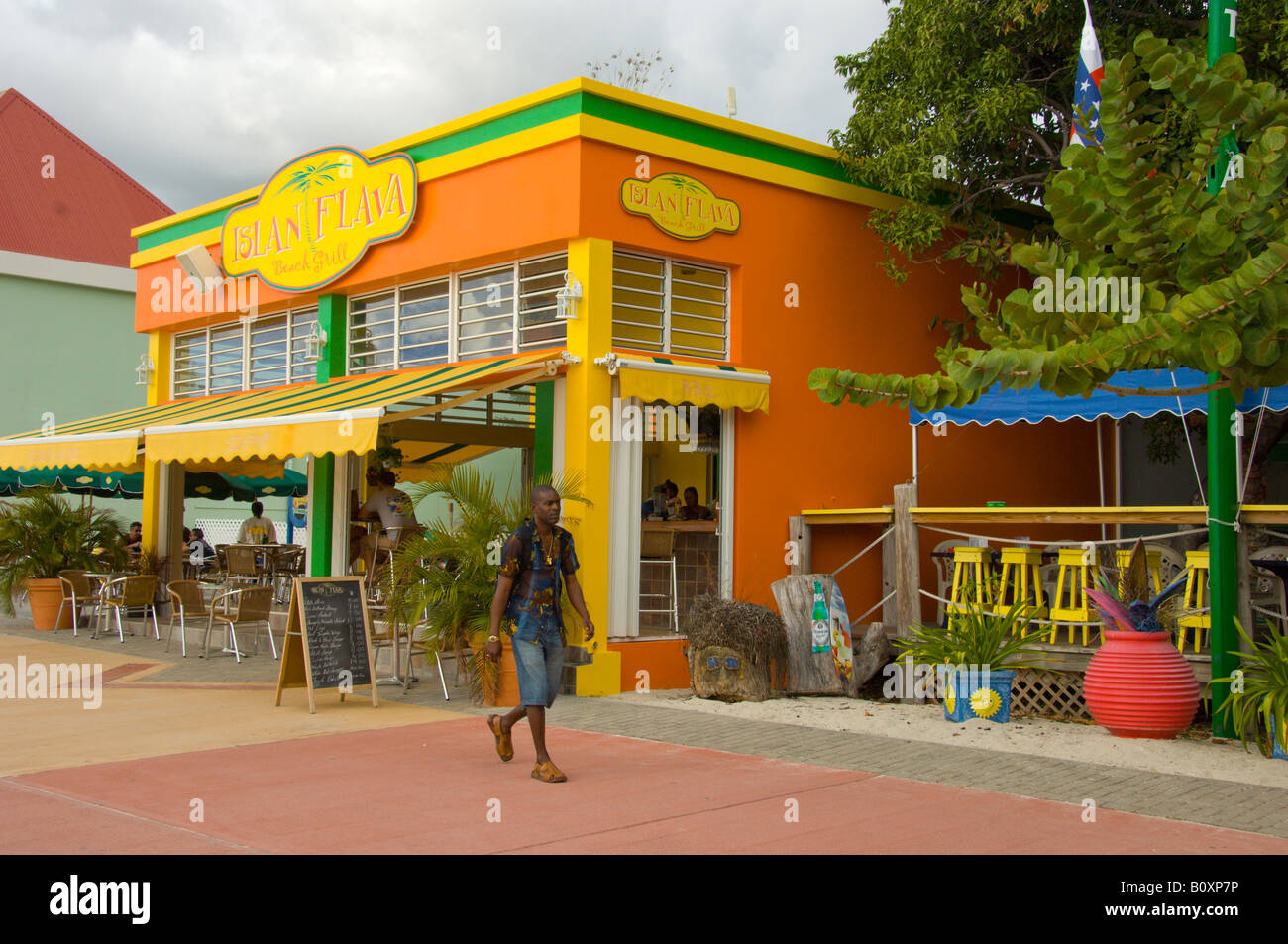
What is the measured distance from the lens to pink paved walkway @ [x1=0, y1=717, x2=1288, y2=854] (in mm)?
5602

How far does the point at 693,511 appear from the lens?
1234cm

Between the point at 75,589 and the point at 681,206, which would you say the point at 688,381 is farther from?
the point at 75,589

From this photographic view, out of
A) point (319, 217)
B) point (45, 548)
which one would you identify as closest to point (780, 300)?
point (319, 217)

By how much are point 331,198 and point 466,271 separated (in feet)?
7.70

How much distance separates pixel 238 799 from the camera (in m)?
6.48

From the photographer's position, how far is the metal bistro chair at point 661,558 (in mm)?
11461

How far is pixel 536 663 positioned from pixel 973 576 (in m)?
5.47

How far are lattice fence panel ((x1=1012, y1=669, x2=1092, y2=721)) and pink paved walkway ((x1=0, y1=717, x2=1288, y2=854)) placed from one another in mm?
3089

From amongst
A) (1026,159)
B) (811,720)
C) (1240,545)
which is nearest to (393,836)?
(811,720)

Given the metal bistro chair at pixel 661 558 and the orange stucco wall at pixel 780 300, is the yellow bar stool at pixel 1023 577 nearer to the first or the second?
the orange stucco wall at pixel 780 300

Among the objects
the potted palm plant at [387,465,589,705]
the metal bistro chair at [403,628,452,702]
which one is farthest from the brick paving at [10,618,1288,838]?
the potted palm plant at [387,465,589,705]

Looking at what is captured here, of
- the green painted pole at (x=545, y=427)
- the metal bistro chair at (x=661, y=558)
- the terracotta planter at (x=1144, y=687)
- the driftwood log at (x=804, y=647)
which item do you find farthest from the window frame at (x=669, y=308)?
the terracotta planter at (x=1144, y=687)

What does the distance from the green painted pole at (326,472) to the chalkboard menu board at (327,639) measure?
383 cm

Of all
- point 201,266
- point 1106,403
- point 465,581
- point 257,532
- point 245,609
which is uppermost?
point 201,266
